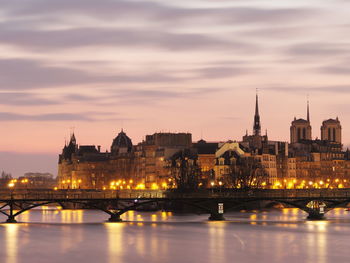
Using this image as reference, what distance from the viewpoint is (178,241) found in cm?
11719

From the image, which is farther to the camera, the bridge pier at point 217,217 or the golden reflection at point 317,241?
the bridge pier at point 217,217

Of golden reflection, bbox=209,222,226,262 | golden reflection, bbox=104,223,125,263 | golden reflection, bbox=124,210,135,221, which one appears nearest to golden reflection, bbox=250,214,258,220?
golden reflection, bbox=124,210,135,221

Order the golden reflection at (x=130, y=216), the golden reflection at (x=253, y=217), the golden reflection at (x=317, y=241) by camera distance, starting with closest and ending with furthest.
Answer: the golden reflection at (x=317, y=241), the golden reflection at (x=130, y=216), the golden reflection at (x=253, y=217)

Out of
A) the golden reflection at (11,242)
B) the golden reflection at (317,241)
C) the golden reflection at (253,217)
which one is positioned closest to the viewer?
the golden reflection at (317,241)

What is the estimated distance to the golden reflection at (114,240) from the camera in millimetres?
104375

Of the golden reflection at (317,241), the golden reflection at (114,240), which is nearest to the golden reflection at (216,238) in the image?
the golden reflection at (317,241)

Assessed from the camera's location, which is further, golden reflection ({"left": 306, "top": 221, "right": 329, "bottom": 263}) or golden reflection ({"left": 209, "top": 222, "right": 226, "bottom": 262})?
golden reflection ({"left": 209, "top": 222, "right": 226, "bottom": 262})

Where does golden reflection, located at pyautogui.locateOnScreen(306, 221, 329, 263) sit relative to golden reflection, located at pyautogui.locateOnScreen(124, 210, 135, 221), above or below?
below

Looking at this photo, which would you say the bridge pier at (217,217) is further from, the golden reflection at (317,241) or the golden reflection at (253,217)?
the golden reflection at (253,217)

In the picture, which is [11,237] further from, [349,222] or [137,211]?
[137,211]

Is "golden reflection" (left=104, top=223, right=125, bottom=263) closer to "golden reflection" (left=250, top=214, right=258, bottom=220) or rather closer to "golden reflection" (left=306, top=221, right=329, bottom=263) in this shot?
"golden reflection" (left=306, top=221, right=329, bottom=263)

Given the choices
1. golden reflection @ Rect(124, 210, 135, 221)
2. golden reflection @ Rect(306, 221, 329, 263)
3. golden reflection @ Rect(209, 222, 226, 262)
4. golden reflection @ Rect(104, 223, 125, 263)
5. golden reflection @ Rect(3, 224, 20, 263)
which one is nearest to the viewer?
golden reflection @ Rect(306, 221, 329, 263)

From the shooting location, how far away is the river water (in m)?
102

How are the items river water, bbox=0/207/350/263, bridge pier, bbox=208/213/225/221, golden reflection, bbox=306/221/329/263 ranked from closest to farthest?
1. river water, bbox=0/207/350/263
2. golden reflection, bbox=306/221/329/263
3. bridge pier, bbox=208/213/225/221
